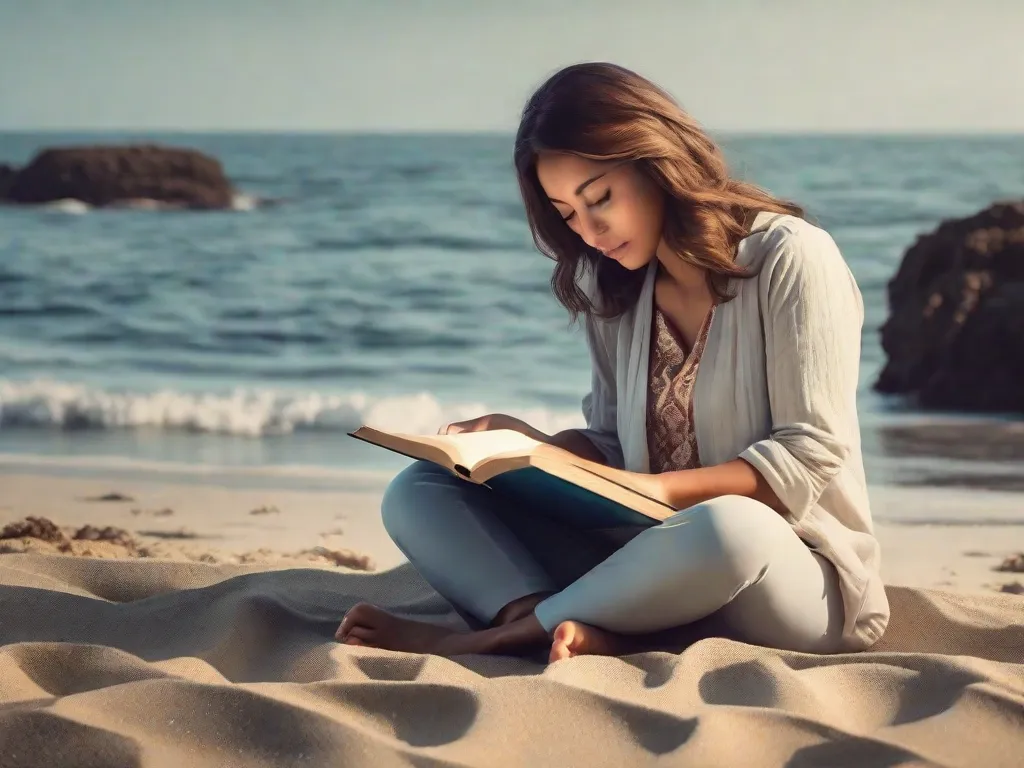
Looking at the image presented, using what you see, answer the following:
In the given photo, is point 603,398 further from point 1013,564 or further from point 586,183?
point 1013,564

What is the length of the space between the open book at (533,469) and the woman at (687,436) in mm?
49

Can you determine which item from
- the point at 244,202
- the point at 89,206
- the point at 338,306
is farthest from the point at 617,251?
the point at 244,202

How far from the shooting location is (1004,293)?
648 cm

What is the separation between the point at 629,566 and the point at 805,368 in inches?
17.3

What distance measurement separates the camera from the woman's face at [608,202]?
2223 mm

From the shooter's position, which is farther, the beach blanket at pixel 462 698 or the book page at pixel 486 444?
the book page at pixel 486 444

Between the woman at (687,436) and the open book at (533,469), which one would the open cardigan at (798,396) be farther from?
the open book at (533,469)

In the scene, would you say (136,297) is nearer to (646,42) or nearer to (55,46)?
(55,46)

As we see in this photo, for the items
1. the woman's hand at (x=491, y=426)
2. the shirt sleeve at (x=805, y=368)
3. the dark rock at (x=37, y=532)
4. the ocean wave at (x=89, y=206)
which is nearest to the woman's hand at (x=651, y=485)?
the shirt sleeve at (x=805, y=368)

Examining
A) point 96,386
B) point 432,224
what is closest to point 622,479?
point 96,386

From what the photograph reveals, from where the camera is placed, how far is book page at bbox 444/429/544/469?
205cm

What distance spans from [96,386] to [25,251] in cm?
502

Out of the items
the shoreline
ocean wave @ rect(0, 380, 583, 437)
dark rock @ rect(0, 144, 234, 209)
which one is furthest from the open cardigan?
dark rock @ rect(0, 144, 234, 209)

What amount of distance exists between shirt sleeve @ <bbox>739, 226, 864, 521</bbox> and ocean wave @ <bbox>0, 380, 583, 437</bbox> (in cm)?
385
